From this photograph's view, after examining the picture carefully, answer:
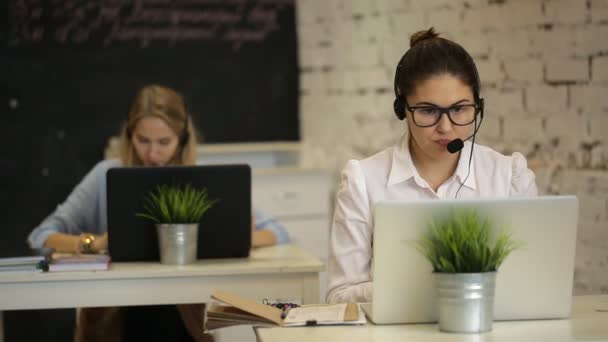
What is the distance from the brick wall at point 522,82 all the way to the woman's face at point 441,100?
1.00 meters

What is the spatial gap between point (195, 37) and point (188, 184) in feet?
7.07

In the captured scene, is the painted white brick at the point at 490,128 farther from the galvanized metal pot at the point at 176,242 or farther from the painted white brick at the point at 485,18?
the galvanized metal pot at the point at 176,242

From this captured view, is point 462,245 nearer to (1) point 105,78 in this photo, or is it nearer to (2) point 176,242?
(2) point 176,242

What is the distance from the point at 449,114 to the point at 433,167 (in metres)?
0.22

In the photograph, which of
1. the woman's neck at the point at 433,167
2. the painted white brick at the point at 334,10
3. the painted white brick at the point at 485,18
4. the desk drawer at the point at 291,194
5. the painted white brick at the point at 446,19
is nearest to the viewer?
the woman's neck at the point at 433,167

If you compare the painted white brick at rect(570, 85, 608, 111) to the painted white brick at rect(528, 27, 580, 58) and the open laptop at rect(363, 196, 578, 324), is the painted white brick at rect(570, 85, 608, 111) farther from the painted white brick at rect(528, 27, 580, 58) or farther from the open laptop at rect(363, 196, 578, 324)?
the open laptop at rect(363, 196, 578, 324)

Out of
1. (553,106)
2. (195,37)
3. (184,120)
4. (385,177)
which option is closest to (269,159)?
(195,37)

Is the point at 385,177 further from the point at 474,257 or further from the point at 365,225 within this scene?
the point at 474,257

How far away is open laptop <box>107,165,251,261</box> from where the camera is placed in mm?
2805

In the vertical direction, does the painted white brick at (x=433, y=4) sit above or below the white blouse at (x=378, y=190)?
above

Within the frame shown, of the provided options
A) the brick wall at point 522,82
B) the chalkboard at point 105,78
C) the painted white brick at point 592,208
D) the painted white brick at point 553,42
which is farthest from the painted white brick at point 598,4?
the chalkboard at point 105,78

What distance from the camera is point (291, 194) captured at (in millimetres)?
4742

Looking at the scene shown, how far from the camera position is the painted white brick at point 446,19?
3859mm

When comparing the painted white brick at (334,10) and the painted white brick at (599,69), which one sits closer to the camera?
the painted white brick at (599,69)
